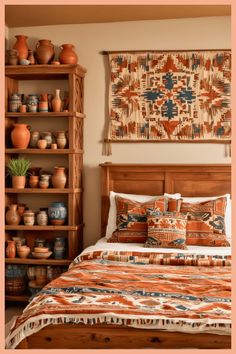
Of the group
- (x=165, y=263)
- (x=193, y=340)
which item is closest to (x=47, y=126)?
(x=165, y=263)

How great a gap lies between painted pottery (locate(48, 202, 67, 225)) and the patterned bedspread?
1.34 m

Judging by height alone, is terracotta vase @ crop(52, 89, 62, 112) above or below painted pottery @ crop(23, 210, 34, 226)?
above

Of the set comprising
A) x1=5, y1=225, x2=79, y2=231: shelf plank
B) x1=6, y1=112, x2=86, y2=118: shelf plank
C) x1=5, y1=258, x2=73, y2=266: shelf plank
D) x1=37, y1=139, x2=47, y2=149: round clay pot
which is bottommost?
x1=5, y1=258, x2=73, y2=266: shelf plank

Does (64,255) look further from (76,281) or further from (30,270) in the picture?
(76,281)

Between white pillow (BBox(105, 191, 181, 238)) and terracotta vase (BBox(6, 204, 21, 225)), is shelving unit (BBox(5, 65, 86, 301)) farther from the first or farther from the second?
white pillow (BBox(105, 191, 181, 238))

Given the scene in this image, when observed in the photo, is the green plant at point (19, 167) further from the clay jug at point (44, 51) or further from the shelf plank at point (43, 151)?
the clay jug at point (44, 51)

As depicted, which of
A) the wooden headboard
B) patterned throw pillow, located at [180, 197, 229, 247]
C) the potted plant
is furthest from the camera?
the potted plant

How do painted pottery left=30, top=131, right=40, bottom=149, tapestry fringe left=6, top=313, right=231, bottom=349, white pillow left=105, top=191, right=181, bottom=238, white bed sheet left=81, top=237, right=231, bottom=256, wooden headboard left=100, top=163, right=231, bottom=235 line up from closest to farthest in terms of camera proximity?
tapestry fringe left=6, top=313, right=231, bottom=349
white bed sheet left=81, top=237, right=231, bottom=256
white pillow left=105, top=191, right=181, bottom=238
wooden headboard left=100, top=163, right=231, bottom=235
painted pottery left=30, top=131, right=40, bottom=149

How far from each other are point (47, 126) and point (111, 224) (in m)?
1.26

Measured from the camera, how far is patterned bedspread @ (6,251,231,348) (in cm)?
262

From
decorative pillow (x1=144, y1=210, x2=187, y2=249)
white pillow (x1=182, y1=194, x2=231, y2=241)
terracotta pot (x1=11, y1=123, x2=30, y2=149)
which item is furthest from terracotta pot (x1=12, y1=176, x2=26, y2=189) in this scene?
white pillow (x1=182, y1=194, x2=231, y2=241)

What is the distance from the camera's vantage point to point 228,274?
3.60 metres

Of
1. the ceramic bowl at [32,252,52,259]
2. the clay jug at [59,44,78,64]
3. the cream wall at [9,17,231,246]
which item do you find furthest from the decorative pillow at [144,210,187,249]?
the clay jug at [59,44,78,64]

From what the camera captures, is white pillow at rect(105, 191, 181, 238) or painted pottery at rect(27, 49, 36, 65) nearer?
white pillow at rect(105, 191, 181, 238)
